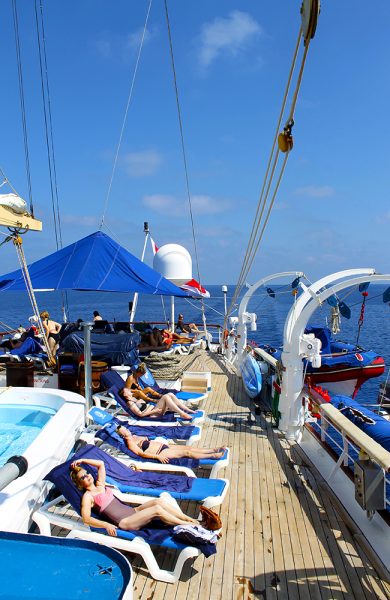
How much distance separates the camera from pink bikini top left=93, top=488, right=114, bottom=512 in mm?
3650

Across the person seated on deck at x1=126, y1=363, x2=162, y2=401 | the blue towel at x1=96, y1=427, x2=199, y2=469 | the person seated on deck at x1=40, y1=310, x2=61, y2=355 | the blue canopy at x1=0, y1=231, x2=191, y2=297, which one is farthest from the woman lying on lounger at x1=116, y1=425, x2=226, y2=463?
the person seated on deck at x1=40, y1=310, x2=61, y2=355

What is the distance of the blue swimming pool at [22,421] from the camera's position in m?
6.18

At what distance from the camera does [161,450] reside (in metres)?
5.15

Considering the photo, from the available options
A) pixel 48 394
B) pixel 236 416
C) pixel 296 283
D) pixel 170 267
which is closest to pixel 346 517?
pixel 236 416

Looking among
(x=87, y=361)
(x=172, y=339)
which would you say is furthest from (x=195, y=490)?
(x=172, y=339)

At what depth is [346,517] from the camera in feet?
13.6

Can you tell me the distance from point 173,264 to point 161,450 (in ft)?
40.1

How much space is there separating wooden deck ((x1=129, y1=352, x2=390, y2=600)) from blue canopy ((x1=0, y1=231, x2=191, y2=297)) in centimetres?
479

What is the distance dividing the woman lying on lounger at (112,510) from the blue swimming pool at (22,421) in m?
2.73

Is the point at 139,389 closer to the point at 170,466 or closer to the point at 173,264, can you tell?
the point at 170,466

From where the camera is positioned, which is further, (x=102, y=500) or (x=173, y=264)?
(x=173, y=264)

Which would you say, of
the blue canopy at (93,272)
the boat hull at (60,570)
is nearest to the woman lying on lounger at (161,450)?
the boat hull at (60,570)

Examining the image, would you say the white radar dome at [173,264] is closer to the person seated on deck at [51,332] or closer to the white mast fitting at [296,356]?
the person seated on deck at [51,332]

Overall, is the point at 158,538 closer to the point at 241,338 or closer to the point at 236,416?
the point at 236,416
